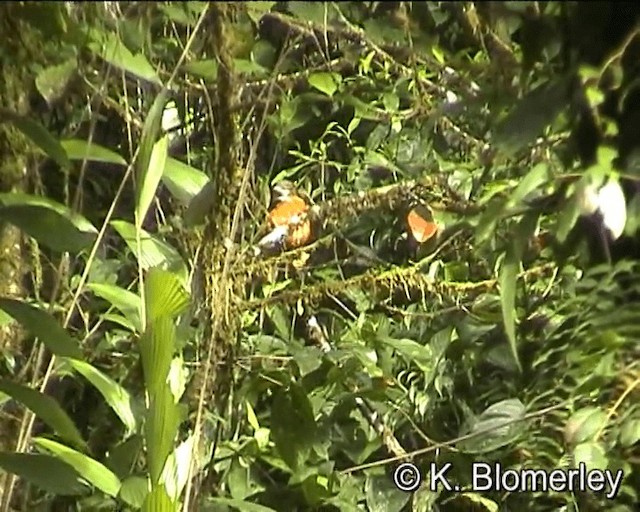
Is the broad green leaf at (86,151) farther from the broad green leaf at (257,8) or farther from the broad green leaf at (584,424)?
the broad green leaf at (584,424)

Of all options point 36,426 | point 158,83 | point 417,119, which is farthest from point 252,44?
point 36,426

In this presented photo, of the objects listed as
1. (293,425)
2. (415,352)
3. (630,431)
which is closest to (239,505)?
(293,425)

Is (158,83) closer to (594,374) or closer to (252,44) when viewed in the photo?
(252,44)

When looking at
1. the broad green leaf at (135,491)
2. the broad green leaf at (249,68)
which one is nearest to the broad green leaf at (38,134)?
the broad green leaf at (249,68)

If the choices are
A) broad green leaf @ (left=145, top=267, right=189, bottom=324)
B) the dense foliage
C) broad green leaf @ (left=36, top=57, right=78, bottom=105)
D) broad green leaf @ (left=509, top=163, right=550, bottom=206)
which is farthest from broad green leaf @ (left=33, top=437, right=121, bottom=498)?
broad green leaf @ (left=509, top=163, right=550, bottom=206)

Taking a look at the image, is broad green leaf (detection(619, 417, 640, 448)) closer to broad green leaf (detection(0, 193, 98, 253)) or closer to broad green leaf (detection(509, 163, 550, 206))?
broad green leaf (detection(509, 163, 550, 206))

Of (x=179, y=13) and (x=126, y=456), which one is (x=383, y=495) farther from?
(x=179, y=13)
